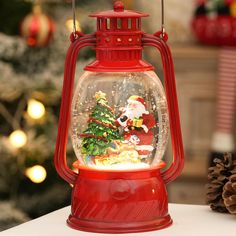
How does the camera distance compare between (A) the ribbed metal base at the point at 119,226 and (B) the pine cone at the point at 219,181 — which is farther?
(B) the pine cone at the point at 219,181

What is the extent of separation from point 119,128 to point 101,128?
0.10 feet

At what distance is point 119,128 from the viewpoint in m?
1.57

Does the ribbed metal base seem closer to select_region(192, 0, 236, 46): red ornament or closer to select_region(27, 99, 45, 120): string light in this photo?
select_region(27, 99, 45, 120): string light

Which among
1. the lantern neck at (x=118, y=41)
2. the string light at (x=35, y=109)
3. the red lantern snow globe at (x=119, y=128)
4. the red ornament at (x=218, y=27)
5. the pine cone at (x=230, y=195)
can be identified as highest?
the lantern neck at (x=118, y=41)

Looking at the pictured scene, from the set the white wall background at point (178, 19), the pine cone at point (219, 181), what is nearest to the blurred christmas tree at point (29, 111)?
the white wall background at point (178, 19)

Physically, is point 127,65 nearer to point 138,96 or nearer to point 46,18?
point 138,96

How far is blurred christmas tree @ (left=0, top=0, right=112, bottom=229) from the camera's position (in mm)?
3000

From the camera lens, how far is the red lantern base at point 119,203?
61.6 inches

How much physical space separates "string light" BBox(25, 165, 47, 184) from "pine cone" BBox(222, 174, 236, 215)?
1.44 meters

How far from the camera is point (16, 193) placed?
10.0 feet

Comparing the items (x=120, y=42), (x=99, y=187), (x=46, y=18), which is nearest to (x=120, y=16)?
(x=120, y=42)

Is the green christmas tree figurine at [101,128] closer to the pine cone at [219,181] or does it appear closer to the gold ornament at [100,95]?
the gold ornament at [100,95]

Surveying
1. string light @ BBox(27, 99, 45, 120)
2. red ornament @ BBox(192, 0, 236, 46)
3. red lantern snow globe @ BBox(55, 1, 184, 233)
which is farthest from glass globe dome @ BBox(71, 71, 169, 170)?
red ornament @ BBox(192, 0, 236, 46)

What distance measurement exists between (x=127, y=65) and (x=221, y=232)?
1.07 feet
